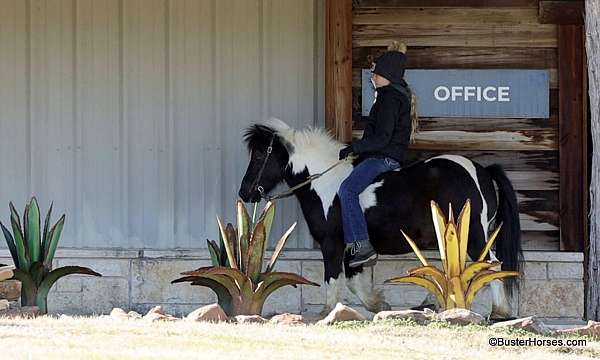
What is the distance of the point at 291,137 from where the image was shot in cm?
875

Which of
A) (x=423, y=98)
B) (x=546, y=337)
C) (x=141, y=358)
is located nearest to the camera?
(x=141, y=358)

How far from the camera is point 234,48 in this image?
9781mm

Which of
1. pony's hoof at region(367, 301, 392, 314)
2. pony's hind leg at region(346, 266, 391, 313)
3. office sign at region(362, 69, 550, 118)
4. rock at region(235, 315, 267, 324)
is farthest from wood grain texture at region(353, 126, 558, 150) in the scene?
rock at region(235, 315, 267, 324)

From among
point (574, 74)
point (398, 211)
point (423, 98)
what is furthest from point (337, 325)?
point (574, 74)

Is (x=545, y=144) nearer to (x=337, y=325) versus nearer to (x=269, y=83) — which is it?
(x=269, y=83)

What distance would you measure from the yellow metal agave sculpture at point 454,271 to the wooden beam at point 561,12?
8.26 ft

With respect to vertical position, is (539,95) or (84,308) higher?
(539,95)

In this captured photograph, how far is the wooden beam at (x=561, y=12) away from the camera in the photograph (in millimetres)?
9523

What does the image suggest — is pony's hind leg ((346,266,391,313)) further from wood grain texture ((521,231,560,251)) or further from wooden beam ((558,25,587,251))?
wooden beam ((558,25,587,251))

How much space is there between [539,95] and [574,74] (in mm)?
351

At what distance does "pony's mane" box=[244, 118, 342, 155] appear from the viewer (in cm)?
873

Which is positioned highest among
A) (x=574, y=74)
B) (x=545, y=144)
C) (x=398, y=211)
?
(x=574, y=74)

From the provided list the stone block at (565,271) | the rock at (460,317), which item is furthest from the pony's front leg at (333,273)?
the stone block at (565,271)

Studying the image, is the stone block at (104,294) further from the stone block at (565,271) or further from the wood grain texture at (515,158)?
the stone block at (565,271)
